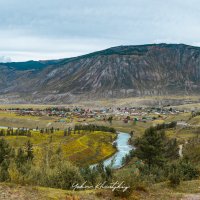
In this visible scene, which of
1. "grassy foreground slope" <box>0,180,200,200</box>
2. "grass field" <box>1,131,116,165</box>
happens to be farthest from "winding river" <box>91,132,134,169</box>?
"grassy foreground slope" <box>0,180,200,200</box>

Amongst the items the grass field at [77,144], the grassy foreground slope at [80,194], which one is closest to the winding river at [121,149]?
the grass field at [77,144]

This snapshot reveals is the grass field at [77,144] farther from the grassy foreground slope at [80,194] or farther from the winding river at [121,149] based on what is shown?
the grassy foreground slope at [80,194]

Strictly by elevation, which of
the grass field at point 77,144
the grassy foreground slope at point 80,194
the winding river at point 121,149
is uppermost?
the grassy foreground slope at point 80,194

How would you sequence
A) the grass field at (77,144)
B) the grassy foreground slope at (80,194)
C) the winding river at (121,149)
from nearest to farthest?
1. the grassy foreground slope at (80,194)
2. the winding river at (121,149)
3. the grass field at (77,144)

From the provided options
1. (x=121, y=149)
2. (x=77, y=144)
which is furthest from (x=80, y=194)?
(x=121, y=149)

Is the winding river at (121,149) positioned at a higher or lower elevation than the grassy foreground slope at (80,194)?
lower

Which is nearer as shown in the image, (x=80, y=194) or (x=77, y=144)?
(x=80, y=194)

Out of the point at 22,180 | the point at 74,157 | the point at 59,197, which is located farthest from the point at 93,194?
the point at 74,157

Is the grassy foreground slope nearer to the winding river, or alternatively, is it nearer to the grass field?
the winding river

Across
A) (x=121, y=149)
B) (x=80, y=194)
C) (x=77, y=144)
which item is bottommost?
(x=121, y=149)

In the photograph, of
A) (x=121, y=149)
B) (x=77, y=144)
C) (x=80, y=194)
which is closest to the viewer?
(x=80, y=194)

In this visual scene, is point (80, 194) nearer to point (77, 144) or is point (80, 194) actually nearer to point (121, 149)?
point (77, 144)

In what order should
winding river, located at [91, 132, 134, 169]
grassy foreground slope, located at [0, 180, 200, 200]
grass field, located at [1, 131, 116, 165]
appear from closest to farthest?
grassy foreground slope, located at [0, 180, 200, 200] < winding river, located at [91, 132, 134, 169] < grass field, located at [1, 131, 116, 165]

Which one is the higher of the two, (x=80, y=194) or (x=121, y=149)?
(x=80, y=194)
